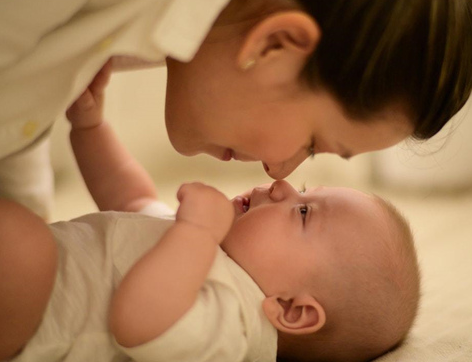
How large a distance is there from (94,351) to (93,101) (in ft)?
1.53

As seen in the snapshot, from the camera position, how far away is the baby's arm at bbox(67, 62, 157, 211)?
1.19 metres

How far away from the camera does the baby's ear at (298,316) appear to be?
900 mm

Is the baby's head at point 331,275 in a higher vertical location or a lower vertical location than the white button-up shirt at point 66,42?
lower

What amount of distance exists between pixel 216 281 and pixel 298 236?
0.13 m

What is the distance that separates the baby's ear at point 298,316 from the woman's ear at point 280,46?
282 mm

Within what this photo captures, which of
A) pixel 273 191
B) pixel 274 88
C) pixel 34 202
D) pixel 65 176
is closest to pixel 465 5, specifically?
pixel 274 88

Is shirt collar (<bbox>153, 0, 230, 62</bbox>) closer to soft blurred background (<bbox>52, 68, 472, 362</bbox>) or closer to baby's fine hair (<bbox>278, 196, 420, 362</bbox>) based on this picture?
baby's fine hair (<bbox>278, 196, 420, 362</bbox>)

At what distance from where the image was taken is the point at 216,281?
88cm

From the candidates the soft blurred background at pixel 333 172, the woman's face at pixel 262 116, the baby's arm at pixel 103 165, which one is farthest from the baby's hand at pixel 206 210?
the soft blurred background at pixel 333 172

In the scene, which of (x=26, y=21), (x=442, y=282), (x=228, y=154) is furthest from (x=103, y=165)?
(x=442, y=282)

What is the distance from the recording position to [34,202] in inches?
49.4

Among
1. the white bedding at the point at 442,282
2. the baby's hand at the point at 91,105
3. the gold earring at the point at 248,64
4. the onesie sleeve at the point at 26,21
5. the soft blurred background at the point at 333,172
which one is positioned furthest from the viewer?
the soft blurred background at the point at 333,172

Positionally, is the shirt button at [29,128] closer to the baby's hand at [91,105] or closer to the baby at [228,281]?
the baby at [228,281]

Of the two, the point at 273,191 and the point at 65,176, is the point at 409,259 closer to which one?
the point at 273,191
